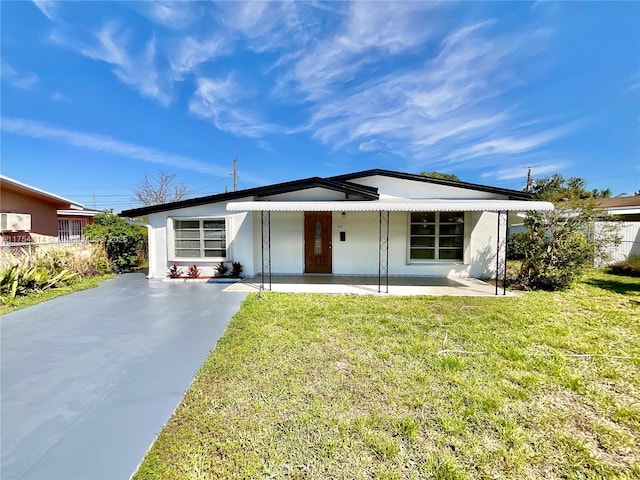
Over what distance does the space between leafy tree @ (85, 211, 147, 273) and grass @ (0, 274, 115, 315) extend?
1741 millimetres

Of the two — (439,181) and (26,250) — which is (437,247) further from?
(26,250)

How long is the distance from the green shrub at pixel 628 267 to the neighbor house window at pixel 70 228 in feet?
111

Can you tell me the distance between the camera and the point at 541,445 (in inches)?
120

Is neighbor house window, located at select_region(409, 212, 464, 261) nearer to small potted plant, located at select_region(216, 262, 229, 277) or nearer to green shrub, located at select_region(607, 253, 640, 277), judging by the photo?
small potted plant, located at select_region(216, 262, 229, 277)

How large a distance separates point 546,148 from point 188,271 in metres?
26.9

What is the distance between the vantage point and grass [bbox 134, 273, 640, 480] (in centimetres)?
278

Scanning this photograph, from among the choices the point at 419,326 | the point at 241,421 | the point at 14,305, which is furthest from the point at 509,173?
the point at 14,305

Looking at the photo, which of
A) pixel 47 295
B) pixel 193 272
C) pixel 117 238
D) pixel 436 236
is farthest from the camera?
pixel 117 238

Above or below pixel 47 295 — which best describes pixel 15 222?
above

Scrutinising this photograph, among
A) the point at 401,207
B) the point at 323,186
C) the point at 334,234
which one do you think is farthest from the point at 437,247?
the point at 323,186

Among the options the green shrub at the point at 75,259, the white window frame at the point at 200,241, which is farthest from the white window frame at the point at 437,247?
the green shrub at the point at 75,259

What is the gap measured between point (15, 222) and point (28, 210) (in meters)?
2.07

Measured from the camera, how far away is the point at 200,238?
40.7 ft

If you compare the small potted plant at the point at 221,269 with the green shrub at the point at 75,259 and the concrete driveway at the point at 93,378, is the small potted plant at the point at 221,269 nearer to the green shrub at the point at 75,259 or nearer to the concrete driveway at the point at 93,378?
the concrete driveway at the point at 93,378
